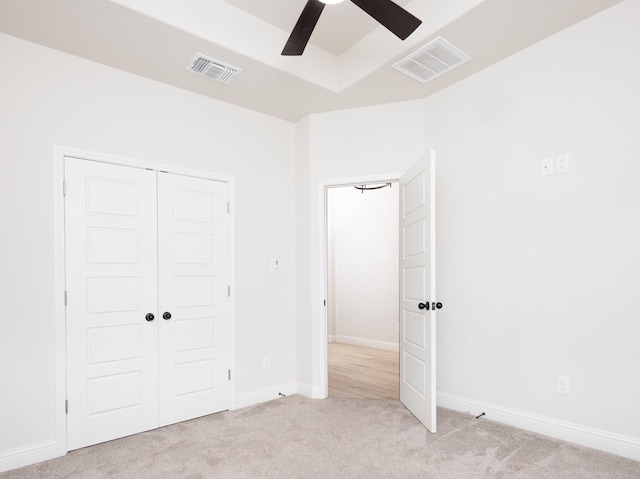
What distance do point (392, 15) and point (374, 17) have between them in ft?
0.34

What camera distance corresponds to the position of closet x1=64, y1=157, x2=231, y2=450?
9.07 feet

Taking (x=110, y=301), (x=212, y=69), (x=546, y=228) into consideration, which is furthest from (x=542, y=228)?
(x=110, y=301)

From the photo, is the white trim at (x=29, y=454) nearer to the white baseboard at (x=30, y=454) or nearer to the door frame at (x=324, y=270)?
the white baseboard at (x=30, y=454)

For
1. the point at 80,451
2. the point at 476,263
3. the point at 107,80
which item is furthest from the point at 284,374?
the point at 107,80

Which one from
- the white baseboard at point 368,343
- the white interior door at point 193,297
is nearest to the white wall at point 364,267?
the white baseboard at point 368,343

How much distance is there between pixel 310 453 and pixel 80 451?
157 centimetres

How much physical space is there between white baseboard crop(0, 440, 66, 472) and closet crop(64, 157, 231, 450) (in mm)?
85

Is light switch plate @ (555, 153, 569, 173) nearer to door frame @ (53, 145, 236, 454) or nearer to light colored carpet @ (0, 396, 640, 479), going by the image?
light colored carpet @ (0, 396, 640, 479)

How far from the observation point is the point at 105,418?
2.82m

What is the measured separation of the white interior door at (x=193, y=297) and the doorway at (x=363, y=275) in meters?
2.24

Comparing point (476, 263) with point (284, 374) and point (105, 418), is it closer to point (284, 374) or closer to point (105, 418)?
point (284, 374)

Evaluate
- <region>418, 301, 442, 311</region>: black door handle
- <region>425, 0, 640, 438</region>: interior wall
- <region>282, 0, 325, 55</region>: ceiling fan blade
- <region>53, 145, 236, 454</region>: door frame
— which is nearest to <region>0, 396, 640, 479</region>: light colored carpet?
<region>53, 145, 236, 454</region>: door frame

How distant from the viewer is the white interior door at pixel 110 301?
2.74 m

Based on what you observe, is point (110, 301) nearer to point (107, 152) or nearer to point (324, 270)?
point (107, 152)
